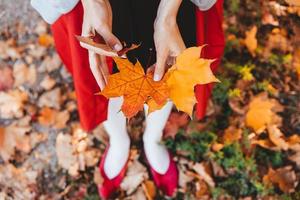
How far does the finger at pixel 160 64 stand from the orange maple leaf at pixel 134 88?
0.06 feet

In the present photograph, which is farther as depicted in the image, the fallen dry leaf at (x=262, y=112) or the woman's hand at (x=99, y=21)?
the fallen dry leaf at (x=262, y=112)

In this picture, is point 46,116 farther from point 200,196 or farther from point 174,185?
point 200,196

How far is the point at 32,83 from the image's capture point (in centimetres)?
210

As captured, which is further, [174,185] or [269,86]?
[269,86]

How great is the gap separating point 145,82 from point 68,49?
0.48 metres

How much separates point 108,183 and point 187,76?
3.07 ft

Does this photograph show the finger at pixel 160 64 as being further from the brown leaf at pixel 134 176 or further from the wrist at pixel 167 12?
the brown leaf at pixel 134 176

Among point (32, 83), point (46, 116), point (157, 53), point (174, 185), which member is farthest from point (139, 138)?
point (157, 53)

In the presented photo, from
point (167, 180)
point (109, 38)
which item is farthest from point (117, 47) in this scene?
point (167, 180)

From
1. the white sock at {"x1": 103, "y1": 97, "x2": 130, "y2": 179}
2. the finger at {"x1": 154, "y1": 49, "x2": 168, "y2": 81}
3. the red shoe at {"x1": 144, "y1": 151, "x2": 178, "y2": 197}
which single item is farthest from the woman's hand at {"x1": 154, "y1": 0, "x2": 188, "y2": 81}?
the red shoe at {"x1": 144, "y1": 151, "x2": 178, "y2": 197}

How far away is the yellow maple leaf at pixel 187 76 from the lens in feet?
3.40

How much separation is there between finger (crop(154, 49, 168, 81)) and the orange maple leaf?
0.7 inches

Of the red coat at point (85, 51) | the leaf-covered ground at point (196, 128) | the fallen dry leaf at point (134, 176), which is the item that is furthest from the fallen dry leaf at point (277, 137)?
the fallen dry leaf at point (134, 176)

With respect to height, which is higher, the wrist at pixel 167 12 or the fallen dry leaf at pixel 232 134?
the wrist at pixel 167 12
